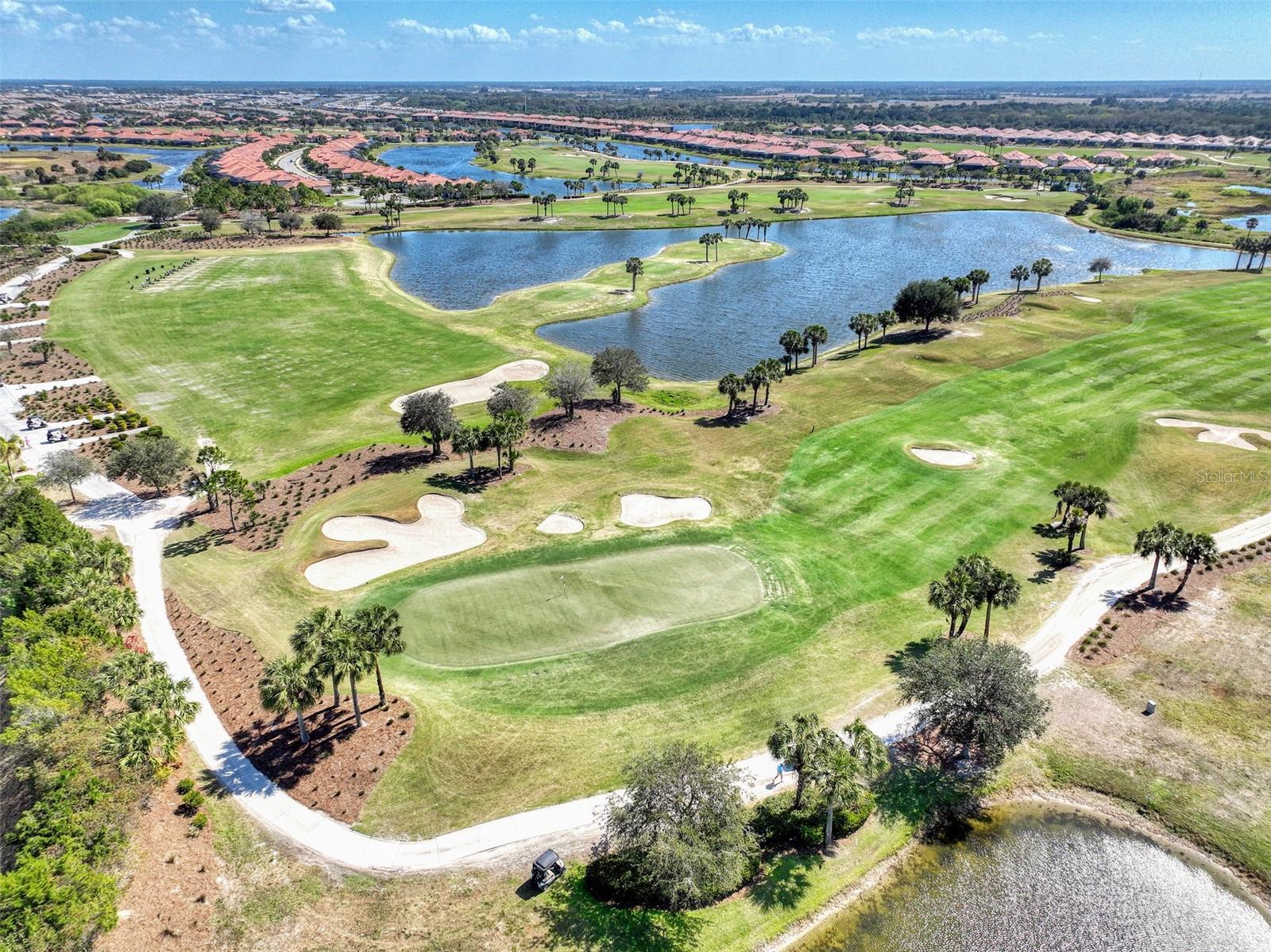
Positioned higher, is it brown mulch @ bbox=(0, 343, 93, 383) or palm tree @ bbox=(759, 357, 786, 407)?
palm tree @ bbox=(759, 357, 786, 407)

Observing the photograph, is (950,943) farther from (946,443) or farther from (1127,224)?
(1127,224)

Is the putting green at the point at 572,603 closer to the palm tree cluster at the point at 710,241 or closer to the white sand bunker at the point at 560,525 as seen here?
the white sand bunker at the point at 560,525

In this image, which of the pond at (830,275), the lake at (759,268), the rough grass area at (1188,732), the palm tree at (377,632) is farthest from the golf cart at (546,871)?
the pond at (830,275)

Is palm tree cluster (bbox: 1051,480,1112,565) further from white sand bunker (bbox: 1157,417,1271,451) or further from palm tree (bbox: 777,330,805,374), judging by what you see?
palm tree (bbox: 777,330,805,374)

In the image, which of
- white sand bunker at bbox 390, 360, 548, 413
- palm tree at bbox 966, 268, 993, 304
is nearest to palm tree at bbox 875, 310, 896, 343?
palm tree at bbox 966, 268, 993, 304

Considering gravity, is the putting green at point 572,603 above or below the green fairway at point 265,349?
below

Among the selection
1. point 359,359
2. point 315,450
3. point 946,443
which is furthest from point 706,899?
point 359,359
